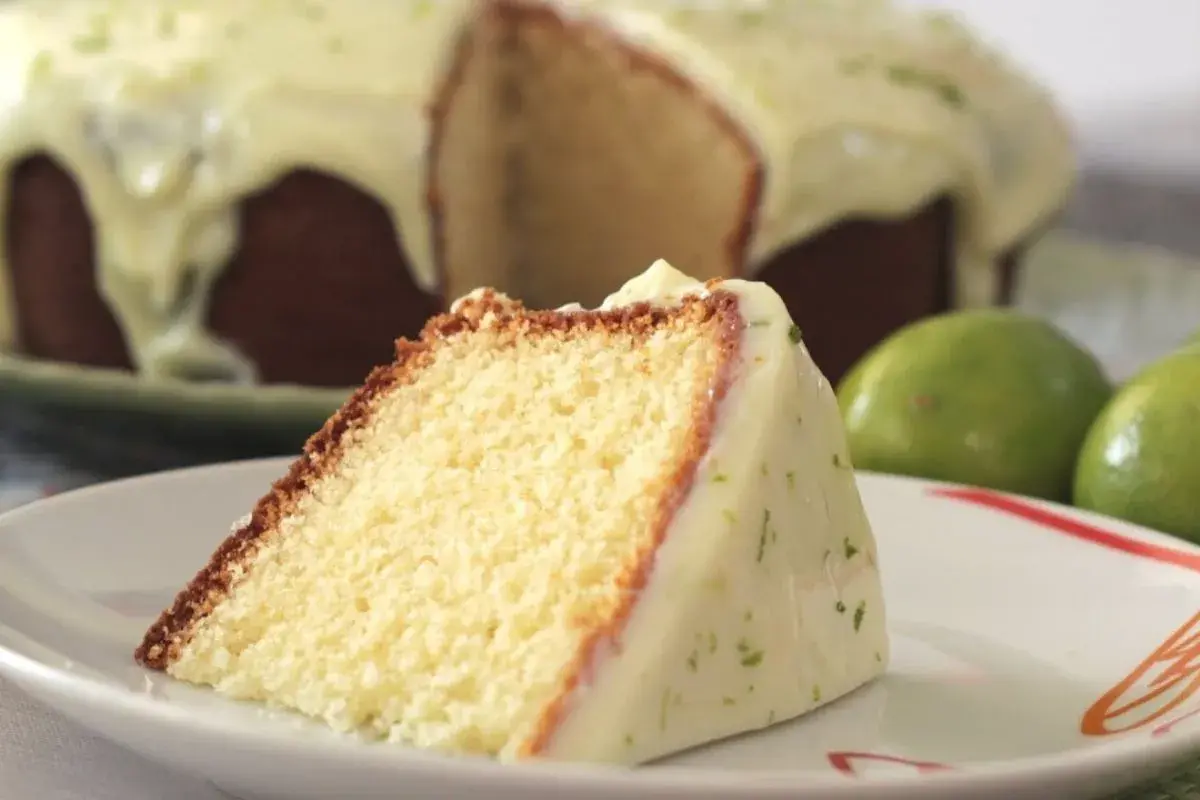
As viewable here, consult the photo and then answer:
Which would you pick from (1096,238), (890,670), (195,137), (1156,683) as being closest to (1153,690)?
(1156,683)

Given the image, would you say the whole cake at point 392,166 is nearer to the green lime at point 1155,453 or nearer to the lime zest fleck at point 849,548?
the green lime at point 1155,453

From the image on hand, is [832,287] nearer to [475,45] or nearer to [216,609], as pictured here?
[475,45]

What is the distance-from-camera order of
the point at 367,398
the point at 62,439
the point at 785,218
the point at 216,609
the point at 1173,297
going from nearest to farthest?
the point at 216,609 → the point at 367,398 → the point at 62,439 → the point at 785,218 → the point at 1173,297

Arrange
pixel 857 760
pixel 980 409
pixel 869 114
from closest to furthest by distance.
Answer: pixel 857 760
pixel 980 409
pixel 869 114

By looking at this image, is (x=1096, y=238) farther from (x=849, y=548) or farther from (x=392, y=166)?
(x=849, y=548)

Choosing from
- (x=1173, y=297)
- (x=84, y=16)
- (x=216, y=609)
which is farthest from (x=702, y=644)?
(x=1173, y=297)

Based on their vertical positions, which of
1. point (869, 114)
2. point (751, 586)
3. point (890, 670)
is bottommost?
point (890, 670)
